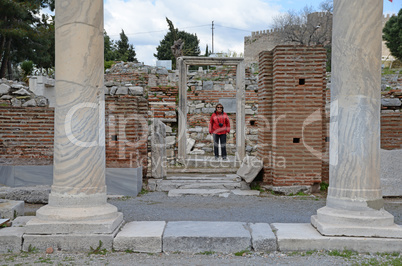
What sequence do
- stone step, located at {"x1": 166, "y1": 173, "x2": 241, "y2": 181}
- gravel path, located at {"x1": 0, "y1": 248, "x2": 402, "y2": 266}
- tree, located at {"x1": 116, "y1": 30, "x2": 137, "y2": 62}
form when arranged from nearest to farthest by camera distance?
gravel path, located at {"x1": 0, "y1": 248, "x2": 402, "y2": 266} < stone step, located at {"x1": 166, "y1": 173, "x2": 241, "y2": 181} < tree, located at {"x1": 116, "y1": 30, "x2": 137, "y2": 62}

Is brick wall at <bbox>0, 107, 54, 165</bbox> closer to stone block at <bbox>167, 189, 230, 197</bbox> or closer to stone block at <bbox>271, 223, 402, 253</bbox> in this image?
stone block at <bbox>167, 189, 230, 197</bbox>

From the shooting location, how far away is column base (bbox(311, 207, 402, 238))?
12.0ft

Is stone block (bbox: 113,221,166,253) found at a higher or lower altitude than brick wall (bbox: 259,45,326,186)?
lower

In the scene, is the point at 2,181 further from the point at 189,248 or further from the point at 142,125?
the point at 189,248

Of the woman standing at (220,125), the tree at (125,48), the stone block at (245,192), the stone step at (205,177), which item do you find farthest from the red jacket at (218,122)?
the tree at (125,48)

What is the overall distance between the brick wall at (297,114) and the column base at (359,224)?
2979 mm

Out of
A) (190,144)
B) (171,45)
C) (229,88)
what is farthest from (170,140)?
(171,45)

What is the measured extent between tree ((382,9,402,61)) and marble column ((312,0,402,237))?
26270 millimetres

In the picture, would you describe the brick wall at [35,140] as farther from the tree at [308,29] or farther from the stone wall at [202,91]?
the tree at [308,29]

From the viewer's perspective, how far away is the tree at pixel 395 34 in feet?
88.6

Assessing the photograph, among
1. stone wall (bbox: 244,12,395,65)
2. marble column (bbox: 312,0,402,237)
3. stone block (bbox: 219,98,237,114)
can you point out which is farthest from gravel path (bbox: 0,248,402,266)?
stone wall (bbox: 244,12,395,65)

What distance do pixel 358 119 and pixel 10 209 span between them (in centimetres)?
415

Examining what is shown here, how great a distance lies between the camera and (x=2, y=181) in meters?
6.80

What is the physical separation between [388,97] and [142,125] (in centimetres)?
519
